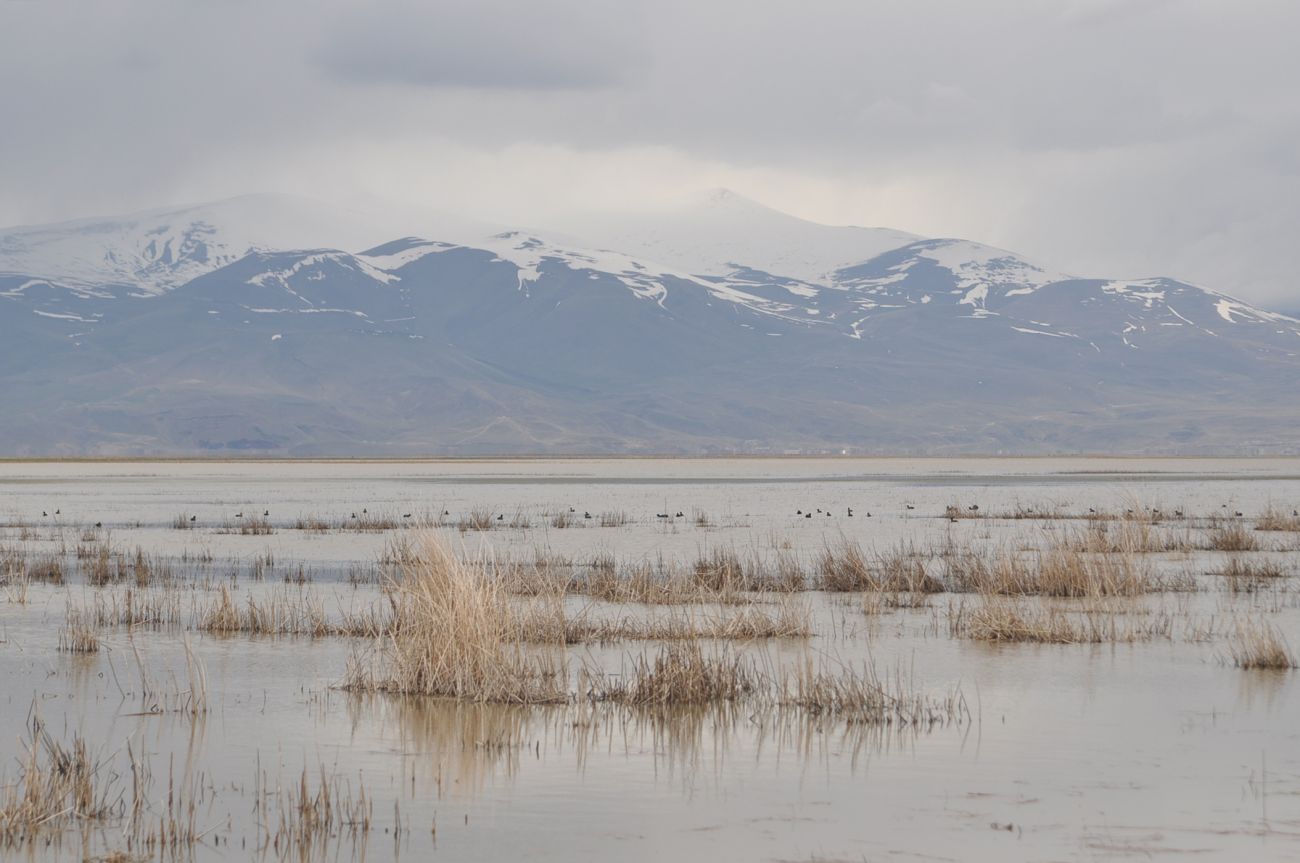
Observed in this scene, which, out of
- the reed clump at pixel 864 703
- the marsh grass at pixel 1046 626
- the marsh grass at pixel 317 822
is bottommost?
the marsh grass at pixel 317 822

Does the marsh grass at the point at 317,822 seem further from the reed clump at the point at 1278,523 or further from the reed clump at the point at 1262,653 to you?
the reed clump at the point at 1278,523

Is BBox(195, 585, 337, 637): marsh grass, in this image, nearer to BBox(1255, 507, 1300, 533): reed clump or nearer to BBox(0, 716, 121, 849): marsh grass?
BBox(0, 716, 121, 849): marsh grass

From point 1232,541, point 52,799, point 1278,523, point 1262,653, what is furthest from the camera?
point 1278,523

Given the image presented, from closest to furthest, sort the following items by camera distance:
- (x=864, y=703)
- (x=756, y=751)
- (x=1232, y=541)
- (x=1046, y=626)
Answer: (x=756, y=751), (x=864, y=703), (x=1046, y=626), (x=1232, y=541)

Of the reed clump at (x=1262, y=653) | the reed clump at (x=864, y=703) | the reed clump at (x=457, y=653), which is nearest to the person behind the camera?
the reed clump at (x=864, y=703)

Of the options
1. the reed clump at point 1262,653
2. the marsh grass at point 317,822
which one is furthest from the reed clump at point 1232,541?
the marsh grass at point 317,822

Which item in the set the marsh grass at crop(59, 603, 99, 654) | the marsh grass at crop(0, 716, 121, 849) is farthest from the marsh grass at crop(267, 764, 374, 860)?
the marsh grass at crop(59, 603, 99, 654)

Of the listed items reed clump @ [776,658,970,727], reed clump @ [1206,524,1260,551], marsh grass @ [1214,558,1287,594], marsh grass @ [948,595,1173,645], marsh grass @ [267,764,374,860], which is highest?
reed clump @ [1206,524,1260,551]

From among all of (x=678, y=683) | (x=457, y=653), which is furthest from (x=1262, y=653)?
(x=457, y=653)

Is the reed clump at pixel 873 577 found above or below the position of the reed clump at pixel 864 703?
above

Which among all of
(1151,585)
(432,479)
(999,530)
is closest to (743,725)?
(1151,585)

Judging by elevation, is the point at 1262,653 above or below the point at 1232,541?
below

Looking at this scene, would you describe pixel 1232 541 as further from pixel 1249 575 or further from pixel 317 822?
pixel 317 822

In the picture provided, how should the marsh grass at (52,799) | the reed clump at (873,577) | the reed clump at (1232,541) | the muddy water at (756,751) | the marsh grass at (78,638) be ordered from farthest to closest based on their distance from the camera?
the reed clump at (1232,541)
the reed clump at (873,577)
the marsh grass at (78,638)
the muddy water at (756,751)
the marsh grass at (52,799)
